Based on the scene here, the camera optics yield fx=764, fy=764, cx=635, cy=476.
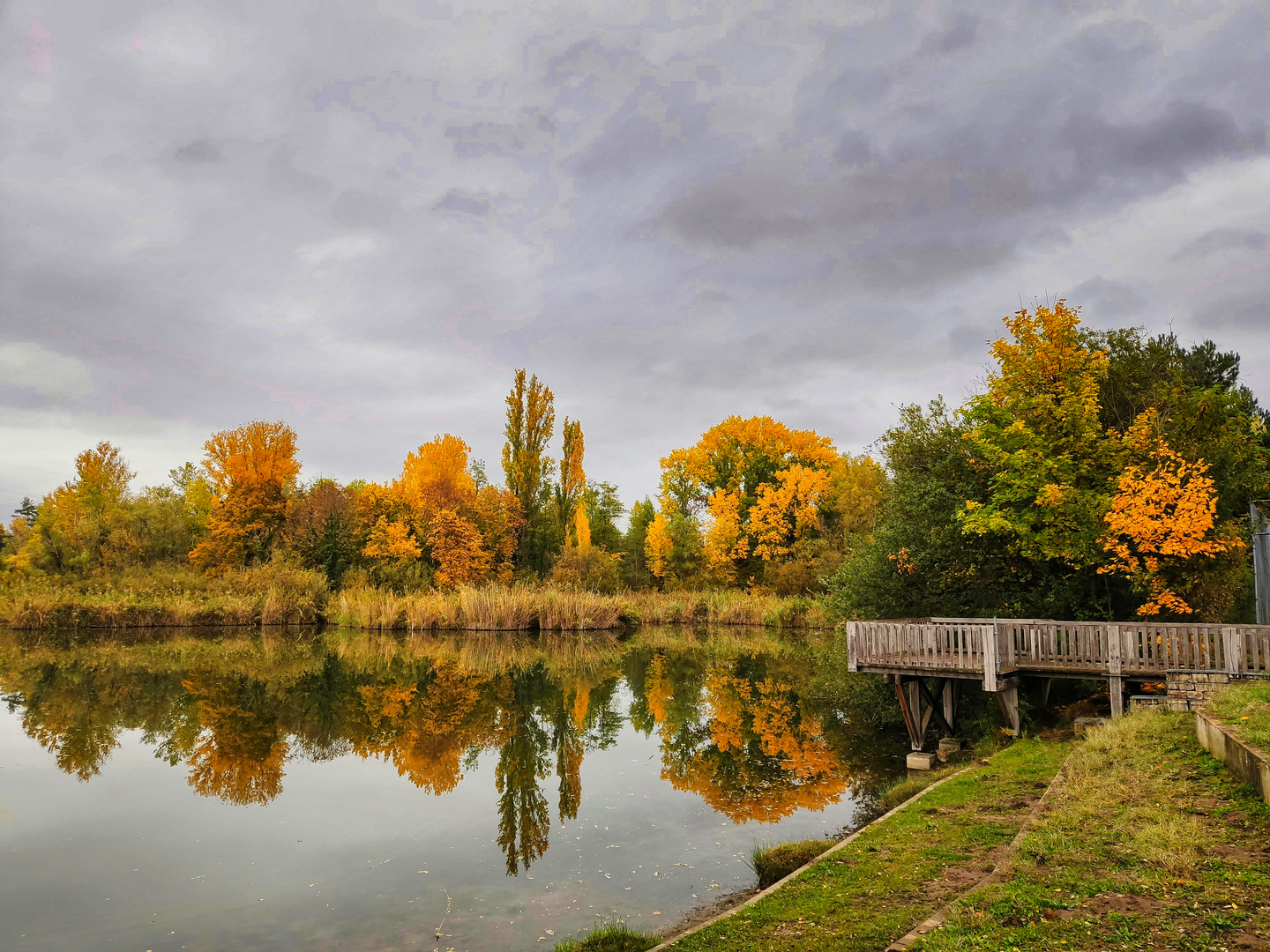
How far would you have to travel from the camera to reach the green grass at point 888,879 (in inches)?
231

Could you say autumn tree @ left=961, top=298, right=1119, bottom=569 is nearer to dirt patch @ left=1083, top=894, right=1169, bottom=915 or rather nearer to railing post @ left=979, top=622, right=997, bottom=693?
railing post @ left=979, top=622, right=997, bottom=693

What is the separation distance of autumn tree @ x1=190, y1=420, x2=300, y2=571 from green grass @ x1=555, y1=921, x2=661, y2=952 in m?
42.5

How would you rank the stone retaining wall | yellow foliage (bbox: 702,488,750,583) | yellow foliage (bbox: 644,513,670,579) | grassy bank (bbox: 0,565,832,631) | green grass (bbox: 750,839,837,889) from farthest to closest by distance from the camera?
yellow foliage (bbox: 644,513,670,579)
yellow foliage (bbox: 702,488,750,583)
grassy bank (bbox: 0,565,832,631)
the stone retaining wall
green grass (bbox: 750,839,837,889)

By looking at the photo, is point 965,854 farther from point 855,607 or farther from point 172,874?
point 855,607

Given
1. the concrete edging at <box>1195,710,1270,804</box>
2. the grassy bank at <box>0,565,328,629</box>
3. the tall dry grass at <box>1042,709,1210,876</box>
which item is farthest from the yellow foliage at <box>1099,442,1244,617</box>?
the grassy bank at <box>0,565,328,629</box>

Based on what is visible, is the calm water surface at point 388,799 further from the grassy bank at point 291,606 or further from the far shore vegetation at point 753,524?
the grassy bank at point 291,606

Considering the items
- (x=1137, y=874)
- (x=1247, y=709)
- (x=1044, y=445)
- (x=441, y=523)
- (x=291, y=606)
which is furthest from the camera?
(x=441, y=523)

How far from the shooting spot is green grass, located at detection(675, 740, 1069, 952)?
5879 mm

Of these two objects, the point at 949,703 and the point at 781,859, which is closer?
the point at 781,859

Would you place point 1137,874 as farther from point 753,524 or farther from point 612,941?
point 753,524

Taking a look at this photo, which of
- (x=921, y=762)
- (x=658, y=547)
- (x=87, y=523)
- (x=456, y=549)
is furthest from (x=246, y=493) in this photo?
(x=921, y=762)

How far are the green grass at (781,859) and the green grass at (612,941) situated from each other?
193 centimetres

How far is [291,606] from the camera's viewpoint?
38.7m

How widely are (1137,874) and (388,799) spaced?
33.6 feet
